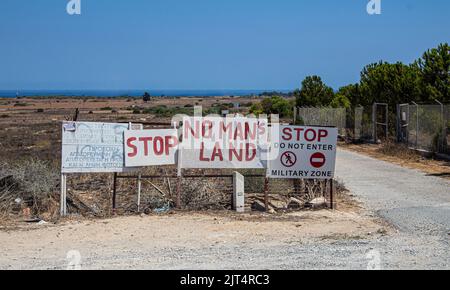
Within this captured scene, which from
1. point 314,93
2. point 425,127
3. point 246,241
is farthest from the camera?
point 314,93

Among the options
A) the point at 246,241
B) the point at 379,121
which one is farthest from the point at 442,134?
the point at 246,241

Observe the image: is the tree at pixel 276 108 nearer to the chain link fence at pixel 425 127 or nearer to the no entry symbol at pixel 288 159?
the chain link fence at pixel 425 127

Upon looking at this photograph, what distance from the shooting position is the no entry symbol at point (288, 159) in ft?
41.5

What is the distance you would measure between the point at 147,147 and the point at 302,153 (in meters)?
2.86

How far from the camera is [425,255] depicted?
8.95m

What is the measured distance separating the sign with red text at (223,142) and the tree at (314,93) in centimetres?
3699

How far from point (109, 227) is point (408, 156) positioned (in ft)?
54.5

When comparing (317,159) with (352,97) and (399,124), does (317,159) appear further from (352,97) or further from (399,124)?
(352,97)

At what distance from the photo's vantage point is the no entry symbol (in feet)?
41.5

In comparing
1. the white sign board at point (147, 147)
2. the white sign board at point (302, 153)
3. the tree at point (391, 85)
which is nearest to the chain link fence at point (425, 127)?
the tree at point (391, 85)

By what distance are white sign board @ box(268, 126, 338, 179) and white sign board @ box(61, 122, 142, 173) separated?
9.24ft

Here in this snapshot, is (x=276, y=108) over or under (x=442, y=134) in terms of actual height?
over

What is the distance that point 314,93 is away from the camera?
164 ft

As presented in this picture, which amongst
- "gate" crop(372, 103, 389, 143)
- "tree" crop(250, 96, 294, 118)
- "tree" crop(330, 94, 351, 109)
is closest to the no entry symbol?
"gate" crop(372, 103, 389, 143)
